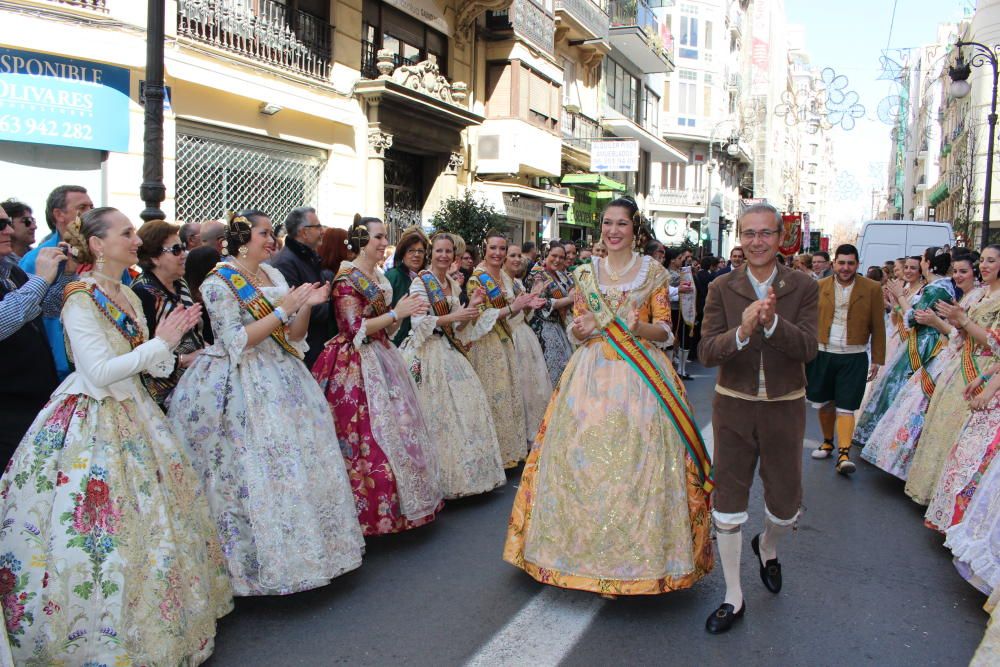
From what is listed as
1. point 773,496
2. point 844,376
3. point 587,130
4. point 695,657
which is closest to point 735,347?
point 773,496

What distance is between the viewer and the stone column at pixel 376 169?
15453mm

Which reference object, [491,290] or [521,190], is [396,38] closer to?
[521,190]

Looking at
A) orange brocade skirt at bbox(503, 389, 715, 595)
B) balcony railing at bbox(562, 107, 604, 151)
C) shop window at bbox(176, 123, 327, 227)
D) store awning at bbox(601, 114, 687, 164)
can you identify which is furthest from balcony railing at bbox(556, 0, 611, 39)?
orange brocade skirt at bbox(503, 389, 715, 595)

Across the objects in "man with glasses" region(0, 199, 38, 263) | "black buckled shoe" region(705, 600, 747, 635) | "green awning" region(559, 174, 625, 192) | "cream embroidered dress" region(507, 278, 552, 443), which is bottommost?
"black buckled shoe" region(705, 600, 747, 635)

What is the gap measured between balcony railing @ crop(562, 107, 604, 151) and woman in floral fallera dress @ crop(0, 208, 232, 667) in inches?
873

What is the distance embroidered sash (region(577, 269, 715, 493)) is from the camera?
163 inches

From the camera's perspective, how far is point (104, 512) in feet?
10.6

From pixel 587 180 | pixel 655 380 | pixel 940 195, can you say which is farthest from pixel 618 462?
pixel 940 195

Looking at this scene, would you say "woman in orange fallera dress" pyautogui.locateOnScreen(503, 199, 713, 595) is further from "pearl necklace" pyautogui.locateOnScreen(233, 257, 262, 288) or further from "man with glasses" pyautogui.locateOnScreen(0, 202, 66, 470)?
"man with glasses" pyautogui.locateOnScreen(0, 202, 66, 470)

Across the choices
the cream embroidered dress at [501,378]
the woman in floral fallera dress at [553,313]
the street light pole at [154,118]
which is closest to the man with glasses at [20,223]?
the street light pole at [154,118]

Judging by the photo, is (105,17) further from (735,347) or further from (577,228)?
(577,228)

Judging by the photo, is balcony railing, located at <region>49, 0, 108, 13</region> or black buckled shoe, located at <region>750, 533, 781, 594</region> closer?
black buckled shoe, located at <region>750, 533, 781, 594</region>

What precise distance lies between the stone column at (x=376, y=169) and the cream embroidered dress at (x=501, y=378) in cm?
930

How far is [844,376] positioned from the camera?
7305mm
